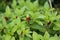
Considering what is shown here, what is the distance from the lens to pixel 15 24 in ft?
5.38

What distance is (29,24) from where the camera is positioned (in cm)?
167

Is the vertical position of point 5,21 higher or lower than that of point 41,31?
higher

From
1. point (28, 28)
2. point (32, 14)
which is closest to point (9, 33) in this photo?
point (28, 28)

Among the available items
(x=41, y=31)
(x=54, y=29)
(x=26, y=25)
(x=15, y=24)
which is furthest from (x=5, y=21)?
(x=54, y=29)

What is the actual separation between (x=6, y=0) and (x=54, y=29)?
112 centimetres

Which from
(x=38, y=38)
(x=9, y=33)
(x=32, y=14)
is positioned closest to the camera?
(x=38, y=38)

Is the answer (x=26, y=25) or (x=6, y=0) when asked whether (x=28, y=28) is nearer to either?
(x=26, y=25)

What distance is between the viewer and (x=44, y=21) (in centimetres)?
169

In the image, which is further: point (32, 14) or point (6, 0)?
point (6, 0)

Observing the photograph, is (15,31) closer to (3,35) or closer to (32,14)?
(3,35)

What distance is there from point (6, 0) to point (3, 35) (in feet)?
3.39

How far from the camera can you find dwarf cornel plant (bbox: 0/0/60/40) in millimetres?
1552

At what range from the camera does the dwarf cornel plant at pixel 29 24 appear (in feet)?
5.09

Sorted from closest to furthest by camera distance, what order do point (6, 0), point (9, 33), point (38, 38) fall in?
1. point (38, 38)
2. point (9, 33)
3. point (6, 0)
